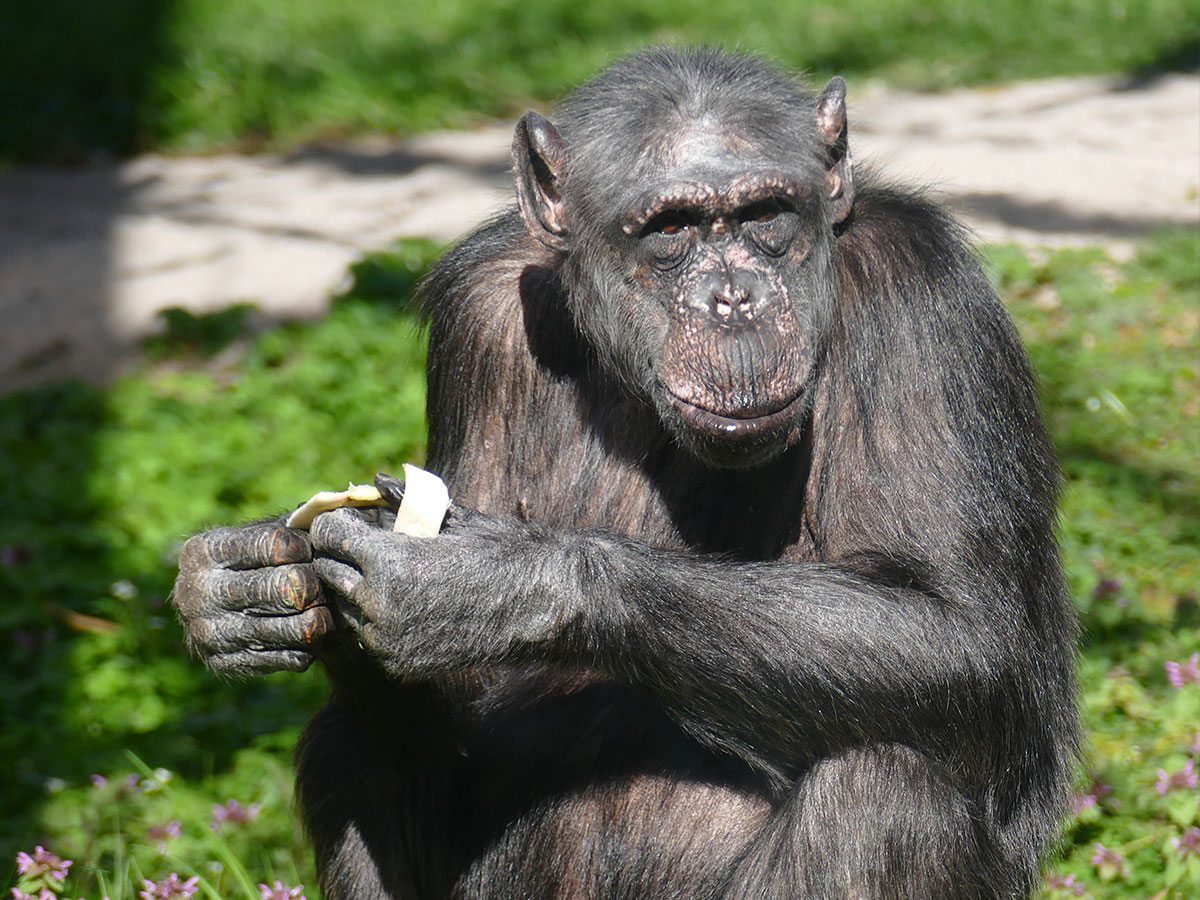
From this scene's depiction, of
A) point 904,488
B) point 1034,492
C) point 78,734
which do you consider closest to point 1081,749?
point 1034,492

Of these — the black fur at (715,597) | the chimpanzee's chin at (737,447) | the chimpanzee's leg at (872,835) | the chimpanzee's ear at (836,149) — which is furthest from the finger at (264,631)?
the chimpanzee's ear at (836,149)

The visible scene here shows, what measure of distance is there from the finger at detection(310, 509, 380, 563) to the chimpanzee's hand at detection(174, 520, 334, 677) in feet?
0.39

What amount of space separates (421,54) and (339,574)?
930 centimetres

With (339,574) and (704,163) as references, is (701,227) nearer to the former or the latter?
(704,163)

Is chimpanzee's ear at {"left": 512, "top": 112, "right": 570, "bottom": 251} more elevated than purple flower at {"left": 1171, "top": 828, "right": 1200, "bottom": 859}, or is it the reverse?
chimpanzee's ear at {"left": 512, "top": 112, "right": 570, "bottom": 251}

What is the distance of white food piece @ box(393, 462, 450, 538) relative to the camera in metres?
3.59

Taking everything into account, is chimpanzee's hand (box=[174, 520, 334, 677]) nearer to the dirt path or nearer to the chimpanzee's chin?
the chimpanzee's chin

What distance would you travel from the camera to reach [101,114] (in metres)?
11.4

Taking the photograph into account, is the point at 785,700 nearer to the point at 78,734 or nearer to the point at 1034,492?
the point at 1034,492

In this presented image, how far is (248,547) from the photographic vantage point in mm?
3766

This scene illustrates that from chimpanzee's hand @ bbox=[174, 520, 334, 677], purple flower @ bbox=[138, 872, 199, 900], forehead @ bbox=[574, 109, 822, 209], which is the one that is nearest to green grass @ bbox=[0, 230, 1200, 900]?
purple flower @ bbox=[138, 872, 199, 900]

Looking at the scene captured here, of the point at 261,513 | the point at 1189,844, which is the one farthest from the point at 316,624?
the point at 261,513

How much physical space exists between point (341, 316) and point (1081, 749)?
4970mm

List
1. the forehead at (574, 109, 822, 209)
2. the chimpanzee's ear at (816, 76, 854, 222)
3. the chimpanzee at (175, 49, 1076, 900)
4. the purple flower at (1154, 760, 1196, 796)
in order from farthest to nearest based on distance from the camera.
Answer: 1. the purple flower at (1154, 760, 1196, 796)
2. the chimpanzee's ear at (816, 76, 854, 222)
3. the forehead at (574, 109, 822, 209)
4. the chimpanzee at (175, 49, 1076, 900)
